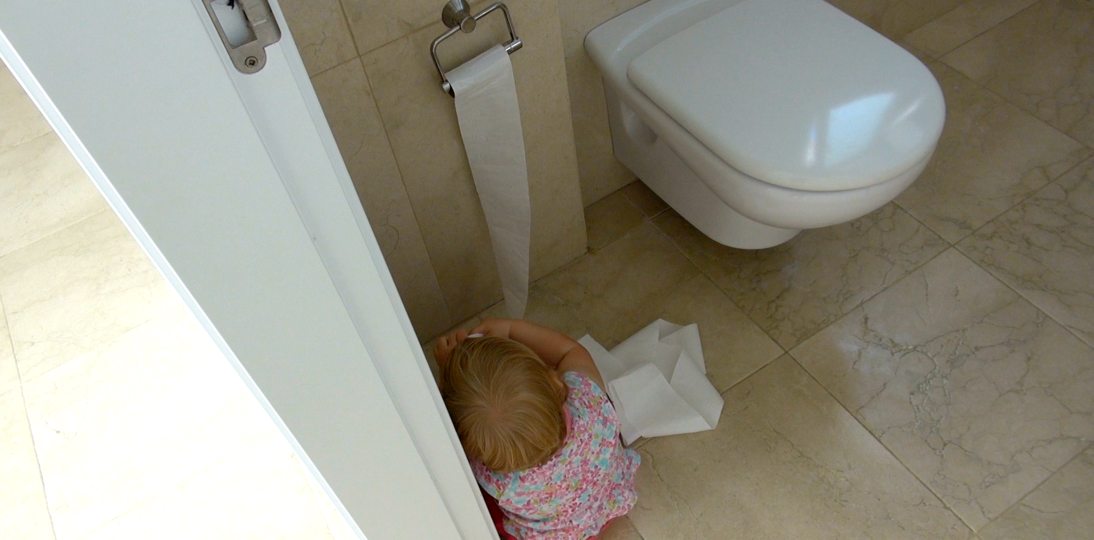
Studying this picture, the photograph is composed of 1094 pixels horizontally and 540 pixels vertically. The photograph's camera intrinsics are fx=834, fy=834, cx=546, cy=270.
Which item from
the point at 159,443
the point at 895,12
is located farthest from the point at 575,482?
the point at 895,12

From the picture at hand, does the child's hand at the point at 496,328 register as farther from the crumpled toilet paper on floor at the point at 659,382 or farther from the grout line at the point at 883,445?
the grout line at the point at 883,445

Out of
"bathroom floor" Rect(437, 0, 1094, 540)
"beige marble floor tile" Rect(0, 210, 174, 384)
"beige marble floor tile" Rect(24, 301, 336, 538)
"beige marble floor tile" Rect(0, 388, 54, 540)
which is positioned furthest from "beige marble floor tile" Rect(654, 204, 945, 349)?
"beige marble floor tile" Rect(0, 388, 54, 540)

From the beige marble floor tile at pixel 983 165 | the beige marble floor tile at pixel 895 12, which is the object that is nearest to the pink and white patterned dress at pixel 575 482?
the beige marble floor tile at pixel 983 165

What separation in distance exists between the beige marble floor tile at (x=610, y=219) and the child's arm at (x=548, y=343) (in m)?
0.39

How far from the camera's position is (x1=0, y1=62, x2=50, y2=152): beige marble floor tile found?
6.95 feet

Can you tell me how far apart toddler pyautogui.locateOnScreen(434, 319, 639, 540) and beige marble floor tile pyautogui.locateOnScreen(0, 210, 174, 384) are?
862 mm

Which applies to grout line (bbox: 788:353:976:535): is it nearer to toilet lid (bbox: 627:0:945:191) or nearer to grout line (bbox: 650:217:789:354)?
grout line (bbox: 650:217:789:354)

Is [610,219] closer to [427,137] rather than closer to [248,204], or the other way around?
[427,137]

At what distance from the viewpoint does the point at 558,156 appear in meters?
1.45

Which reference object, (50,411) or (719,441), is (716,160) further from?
(50,411)

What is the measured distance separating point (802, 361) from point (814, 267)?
212 millimetres

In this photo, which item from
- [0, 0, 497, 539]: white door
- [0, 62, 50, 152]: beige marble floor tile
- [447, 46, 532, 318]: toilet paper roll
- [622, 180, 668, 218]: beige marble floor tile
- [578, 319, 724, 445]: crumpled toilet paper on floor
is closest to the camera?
[0, 0, 497, 539]: white door

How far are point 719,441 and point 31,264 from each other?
1528mm

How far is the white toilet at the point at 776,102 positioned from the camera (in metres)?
1.18
